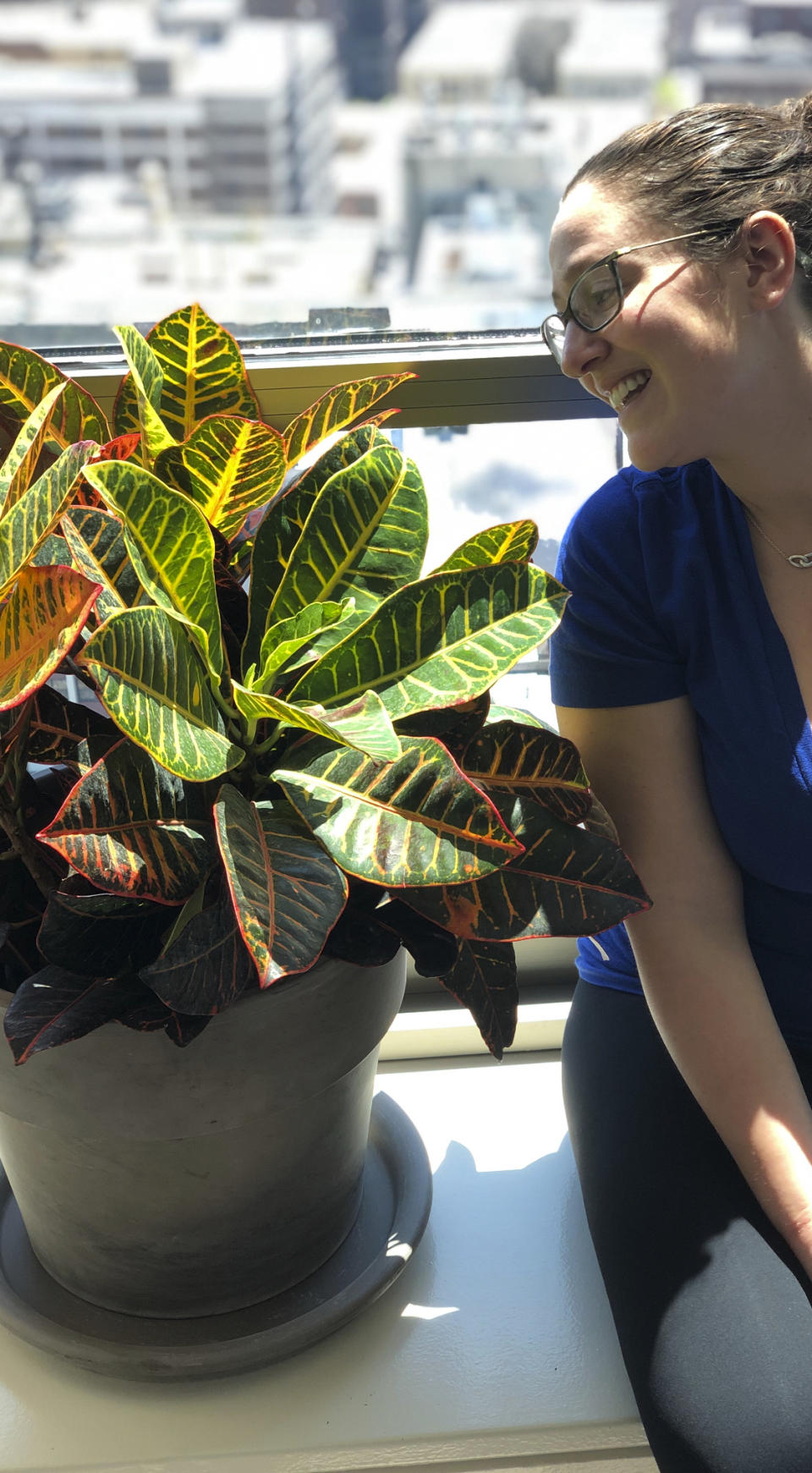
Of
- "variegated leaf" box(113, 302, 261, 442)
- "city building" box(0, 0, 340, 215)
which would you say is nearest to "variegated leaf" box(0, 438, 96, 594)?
"variegated leaf" box(113, 302, 261, 442)

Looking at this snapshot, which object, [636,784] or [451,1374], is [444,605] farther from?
[451,1374]

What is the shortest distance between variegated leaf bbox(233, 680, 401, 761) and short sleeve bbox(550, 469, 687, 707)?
1.28 feet

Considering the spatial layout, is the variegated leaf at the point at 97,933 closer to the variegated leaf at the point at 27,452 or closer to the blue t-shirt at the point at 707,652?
the variegated leaf at the point at 27,452

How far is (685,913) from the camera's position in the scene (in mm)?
1112

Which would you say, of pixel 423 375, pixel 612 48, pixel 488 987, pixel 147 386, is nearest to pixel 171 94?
pixel 612 48

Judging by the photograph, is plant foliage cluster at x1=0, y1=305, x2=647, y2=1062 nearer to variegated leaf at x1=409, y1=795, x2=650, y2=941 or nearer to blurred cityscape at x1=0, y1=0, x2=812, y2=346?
variegated leaf at x1=409, y1=795, x2=650, y2=941

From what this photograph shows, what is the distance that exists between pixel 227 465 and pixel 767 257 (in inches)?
20.0

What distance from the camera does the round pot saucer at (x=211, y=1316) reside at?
37.3 inches

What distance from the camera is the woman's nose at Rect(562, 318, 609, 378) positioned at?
103cm

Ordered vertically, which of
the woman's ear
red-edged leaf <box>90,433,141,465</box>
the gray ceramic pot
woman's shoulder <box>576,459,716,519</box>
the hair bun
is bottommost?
the gray ceramic pot

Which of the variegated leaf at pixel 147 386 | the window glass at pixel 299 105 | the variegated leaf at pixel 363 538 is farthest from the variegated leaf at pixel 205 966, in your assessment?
the window glass at pixel 299 105

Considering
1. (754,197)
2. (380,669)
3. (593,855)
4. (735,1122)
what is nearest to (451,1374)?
(735,1122)

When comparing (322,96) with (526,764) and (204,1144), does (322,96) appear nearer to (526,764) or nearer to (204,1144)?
(526,764)

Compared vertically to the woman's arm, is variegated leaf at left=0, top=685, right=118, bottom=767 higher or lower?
higher
